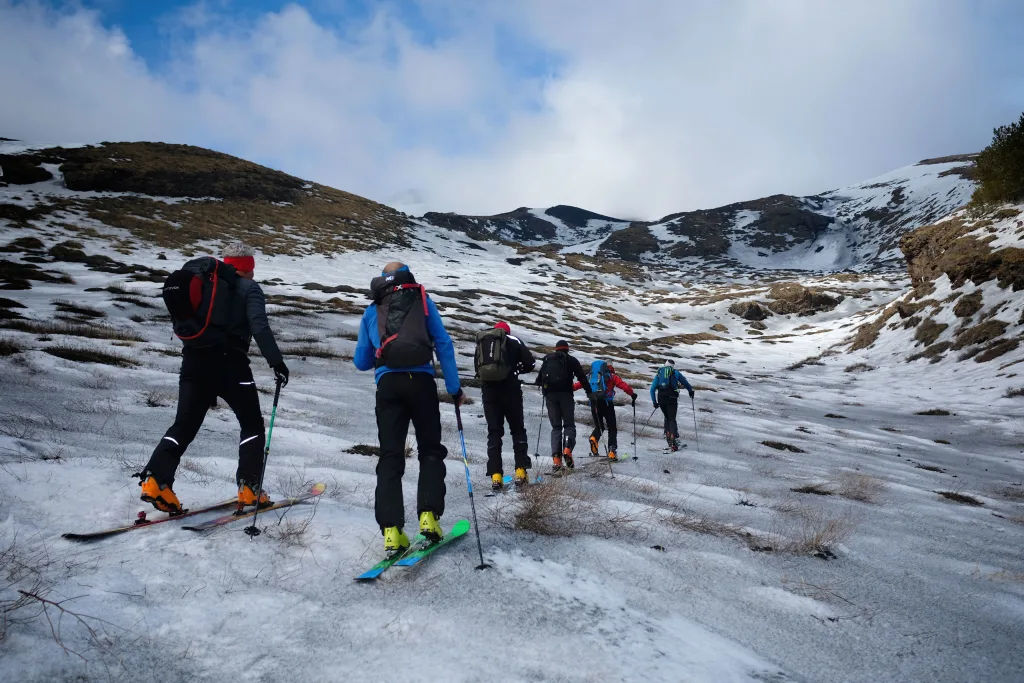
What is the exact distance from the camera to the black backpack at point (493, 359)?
22.7 ft

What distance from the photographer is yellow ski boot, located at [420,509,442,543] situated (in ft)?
12.2

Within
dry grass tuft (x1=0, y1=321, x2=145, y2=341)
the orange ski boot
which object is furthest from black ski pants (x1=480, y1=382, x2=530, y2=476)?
dry grass tuft (x1=0, y1=321, x2=145, y2=341)

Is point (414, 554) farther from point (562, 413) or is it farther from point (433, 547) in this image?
point (562, 413)

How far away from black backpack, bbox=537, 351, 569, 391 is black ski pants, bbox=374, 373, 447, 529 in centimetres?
484

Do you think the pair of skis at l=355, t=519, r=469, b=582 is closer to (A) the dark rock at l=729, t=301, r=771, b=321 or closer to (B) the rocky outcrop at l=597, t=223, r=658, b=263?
(A) the dark rock at l=729, t=301, r=771, b=321

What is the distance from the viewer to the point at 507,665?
255cm

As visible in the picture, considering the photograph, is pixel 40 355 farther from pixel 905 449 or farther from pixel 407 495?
pixel 905 449

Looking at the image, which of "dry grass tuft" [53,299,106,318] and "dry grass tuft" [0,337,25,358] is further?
"dry grass tuft" [53,299,106,318]

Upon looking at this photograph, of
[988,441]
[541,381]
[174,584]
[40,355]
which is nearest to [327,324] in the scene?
[40,355]

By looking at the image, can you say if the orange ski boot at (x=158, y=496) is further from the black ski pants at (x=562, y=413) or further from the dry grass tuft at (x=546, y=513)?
the black ski pants at (x=562, y=413)

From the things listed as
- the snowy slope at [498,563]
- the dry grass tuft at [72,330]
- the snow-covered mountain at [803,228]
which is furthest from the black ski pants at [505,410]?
the snow-covered mountain at [803,228]

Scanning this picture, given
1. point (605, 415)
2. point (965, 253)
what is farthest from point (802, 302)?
point (605, 415)

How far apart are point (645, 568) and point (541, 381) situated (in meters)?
5.13

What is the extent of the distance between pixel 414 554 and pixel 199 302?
9.01 ft
